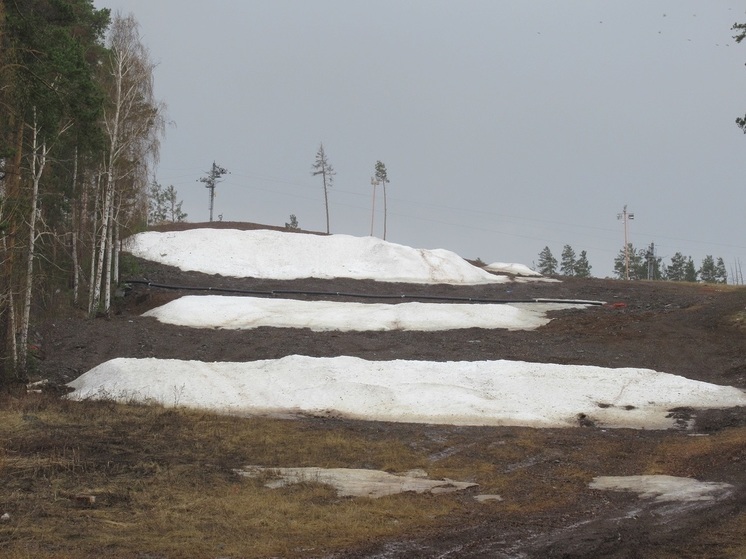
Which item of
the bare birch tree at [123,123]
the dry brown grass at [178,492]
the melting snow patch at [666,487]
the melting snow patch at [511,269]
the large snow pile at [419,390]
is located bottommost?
the melting snow patch at [666,487]

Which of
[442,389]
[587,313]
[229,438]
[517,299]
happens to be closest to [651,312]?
[587,313]

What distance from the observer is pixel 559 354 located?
25.8 m

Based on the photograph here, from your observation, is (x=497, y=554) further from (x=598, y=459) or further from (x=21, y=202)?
(x=21, y=202)

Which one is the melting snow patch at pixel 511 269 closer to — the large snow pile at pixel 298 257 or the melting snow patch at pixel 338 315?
the large snow pile at pixel 298 257

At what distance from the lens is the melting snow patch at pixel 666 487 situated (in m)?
11.6

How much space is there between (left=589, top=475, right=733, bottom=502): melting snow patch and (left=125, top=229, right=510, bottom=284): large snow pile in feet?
112

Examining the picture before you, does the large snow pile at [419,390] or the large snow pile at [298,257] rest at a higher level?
the large snow pile at [298,257]

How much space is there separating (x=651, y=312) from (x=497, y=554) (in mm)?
26204

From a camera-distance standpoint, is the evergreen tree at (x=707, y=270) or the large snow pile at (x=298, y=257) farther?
the evergreen tree at (x=707, y=270)

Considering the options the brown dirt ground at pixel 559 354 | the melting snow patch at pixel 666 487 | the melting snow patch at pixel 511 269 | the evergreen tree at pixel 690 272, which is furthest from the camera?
the evergreen tree at pixel 690 272

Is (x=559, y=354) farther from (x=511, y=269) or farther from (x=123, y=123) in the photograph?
(x=511, y=269)

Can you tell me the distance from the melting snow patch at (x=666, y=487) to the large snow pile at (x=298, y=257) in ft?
112

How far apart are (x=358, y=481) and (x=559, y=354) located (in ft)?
48.0

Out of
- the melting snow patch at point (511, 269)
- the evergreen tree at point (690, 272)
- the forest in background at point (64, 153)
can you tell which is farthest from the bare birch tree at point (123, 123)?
the evergreen tree at point (690, 272)
